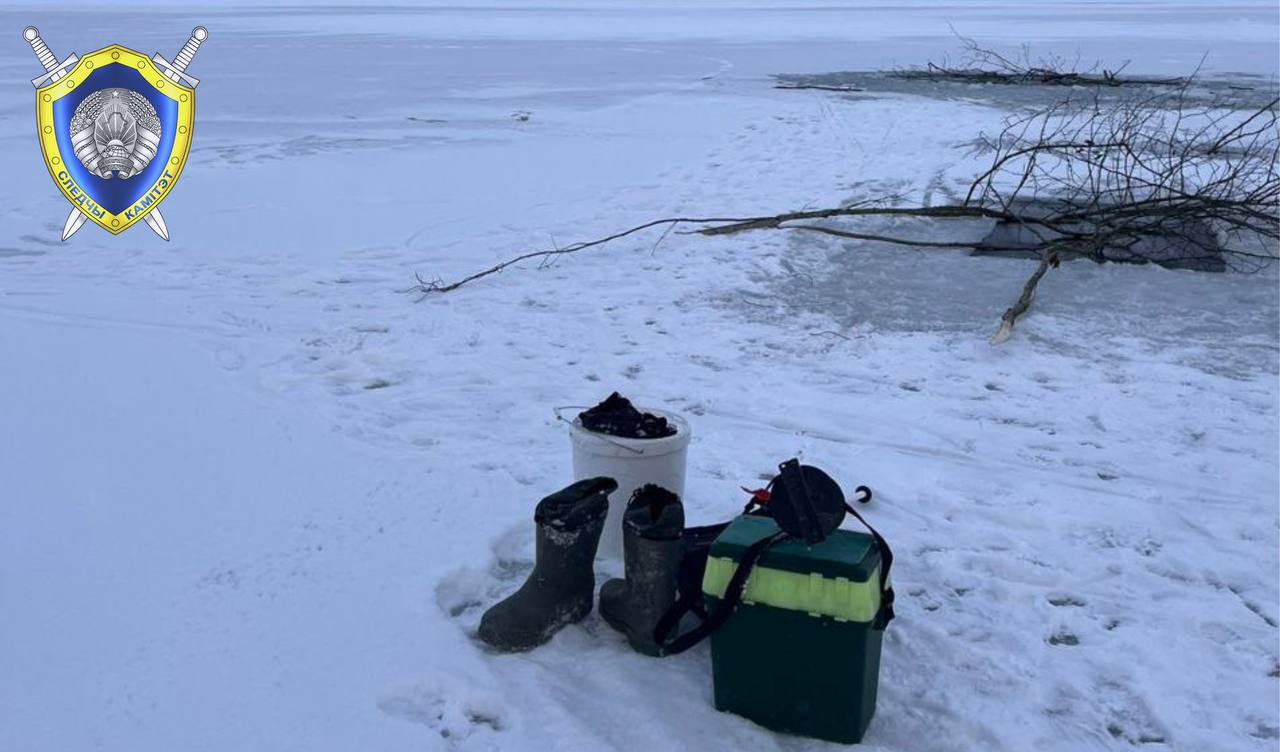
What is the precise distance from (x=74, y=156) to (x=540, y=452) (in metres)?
5.70

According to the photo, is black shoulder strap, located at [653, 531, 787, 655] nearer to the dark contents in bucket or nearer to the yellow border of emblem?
the dark contents in bucket

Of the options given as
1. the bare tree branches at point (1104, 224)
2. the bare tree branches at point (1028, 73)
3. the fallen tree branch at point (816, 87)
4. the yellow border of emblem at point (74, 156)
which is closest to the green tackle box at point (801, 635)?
the bare tree branches at point (1104, 224)

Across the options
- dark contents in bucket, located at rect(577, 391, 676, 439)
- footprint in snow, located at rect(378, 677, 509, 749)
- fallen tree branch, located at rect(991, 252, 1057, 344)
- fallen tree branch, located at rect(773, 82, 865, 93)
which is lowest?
footprint in snow, located at rect(378, 677, 509, 749)

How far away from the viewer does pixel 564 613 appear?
295 cm

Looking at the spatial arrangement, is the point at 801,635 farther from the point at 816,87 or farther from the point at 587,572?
the point at 816,87

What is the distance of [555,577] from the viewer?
2.91m

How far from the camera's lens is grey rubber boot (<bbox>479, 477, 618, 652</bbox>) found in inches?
113

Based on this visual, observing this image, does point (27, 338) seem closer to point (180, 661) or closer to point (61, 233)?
point (61, 233)

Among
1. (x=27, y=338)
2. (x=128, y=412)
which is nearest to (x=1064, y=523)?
(x=128, y=412)

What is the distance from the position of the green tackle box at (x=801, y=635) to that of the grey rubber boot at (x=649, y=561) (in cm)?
24

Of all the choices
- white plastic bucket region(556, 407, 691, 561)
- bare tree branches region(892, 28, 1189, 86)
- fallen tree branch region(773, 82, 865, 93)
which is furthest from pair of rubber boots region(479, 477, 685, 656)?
fallen tree branch region(773, 82, 865, 93)

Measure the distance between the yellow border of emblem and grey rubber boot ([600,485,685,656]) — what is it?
5.79 metres

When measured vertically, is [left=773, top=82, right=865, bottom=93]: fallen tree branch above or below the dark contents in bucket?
below

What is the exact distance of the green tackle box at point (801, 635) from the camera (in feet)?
7.90
